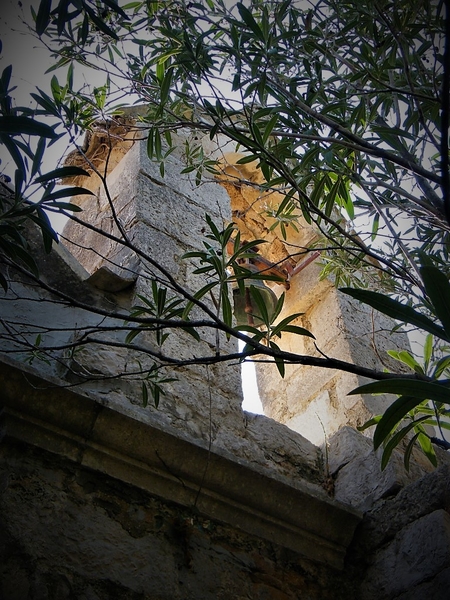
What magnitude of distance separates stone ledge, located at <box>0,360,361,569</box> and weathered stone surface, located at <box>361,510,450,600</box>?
14cm

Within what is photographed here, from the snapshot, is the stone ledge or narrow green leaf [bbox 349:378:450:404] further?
the stone ledge

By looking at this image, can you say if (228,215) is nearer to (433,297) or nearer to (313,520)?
(313,520)

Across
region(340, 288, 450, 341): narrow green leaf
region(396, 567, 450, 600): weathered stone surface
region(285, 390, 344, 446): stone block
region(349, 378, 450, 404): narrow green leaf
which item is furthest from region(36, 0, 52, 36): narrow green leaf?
region(285, 390, 344, 446): stone block

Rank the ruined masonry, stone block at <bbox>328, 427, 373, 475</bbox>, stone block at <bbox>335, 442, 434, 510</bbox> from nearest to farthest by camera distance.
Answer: the ruined masonry → stone block at <bbox>335, 442, 434, 510</bbox> → stone block at <bbox>328, 427, 373, 475</bbox>

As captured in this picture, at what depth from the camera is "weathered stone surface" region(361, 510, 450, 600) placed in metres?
1.89

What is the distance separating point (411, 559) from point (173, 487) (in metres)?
0.81

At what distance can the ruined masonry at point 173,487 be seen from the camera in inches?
65.9

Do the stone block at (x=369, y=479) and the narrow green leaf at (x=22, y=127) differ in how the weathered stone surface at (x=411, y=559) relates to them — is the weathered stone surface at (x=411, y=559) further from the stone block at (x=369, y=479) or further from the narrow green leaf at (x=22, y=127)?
the narrow green leaf at (x=22, y=127)

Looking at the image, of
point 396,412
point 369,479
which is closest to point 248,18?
point 396,412

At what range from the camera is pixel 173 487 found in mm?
1924

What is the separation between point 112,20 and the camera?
2848 millimetres

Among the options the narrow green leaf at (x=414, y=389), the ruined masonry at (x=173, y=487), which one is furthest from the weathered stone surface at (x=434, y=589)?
the narrow green leaf at (x=414, y=389)

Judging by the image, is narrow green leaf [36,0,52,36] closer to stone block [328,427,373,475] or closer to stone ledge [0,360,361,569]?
stone ledge [0,360,361,569]

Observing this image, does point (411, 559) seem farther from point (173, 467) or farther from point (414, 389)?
point (414, 389)
